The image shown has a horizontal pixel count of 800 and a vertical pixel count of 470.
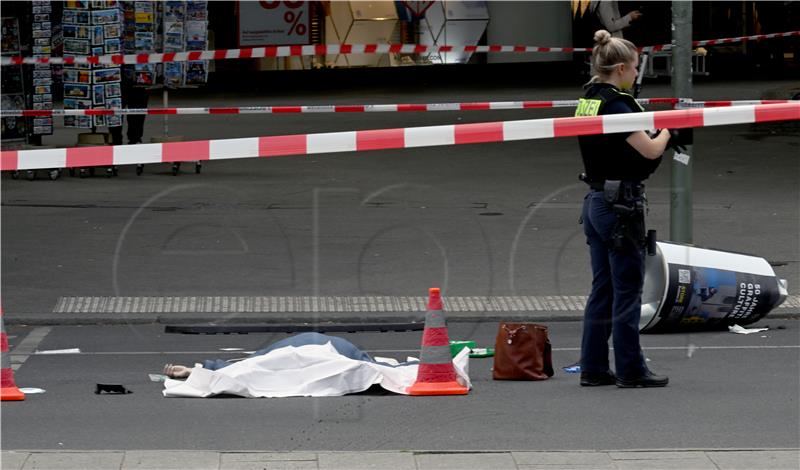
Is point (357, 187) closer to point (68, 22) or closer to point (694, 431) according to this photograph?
point (68, 22)

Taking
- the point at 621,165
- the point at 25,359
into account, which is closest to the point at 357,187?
the point at 25,359

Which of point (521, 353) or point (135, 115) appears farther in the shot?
point (135, 115)

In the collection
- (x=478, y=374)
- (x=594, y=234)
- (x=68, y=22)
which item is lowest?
(x=478, y=374)

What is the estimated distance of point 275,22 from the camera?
32281 mm

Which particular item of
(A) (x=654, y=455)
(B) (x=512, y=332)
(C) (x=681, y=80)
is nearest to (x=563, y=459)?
(A) (x=654, y=455)

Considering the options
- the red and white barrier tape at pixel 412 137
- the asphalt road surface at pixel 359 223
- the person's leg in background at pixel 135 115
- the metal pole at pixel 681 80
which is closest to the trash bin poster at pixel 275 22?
the asphalt road surface at pixel 359 223

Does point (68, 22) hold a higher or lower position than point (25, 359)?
higher

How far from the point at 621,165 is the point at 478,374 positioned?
149cm

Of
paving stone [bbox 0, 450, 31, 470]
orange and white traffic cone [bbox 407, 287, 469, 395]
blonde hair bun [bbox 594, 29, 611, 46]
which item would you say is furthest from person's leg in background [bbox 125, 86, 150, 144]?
paving stone [bbox 0, 450, 31, 470]

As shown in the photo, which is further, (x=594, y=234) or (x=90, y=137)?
(x=90, y=137)

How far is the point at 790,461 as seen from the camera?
587 centimetres

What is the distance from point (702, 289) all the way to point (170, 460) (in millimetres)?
3988

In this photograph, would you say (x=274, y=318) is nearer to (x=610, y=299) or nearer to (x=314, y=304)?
(x=314, y=304)

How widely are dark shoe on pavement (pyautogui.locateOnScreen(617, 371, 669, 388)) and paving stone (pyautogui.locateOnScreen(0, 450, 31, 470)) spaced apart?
304cm
